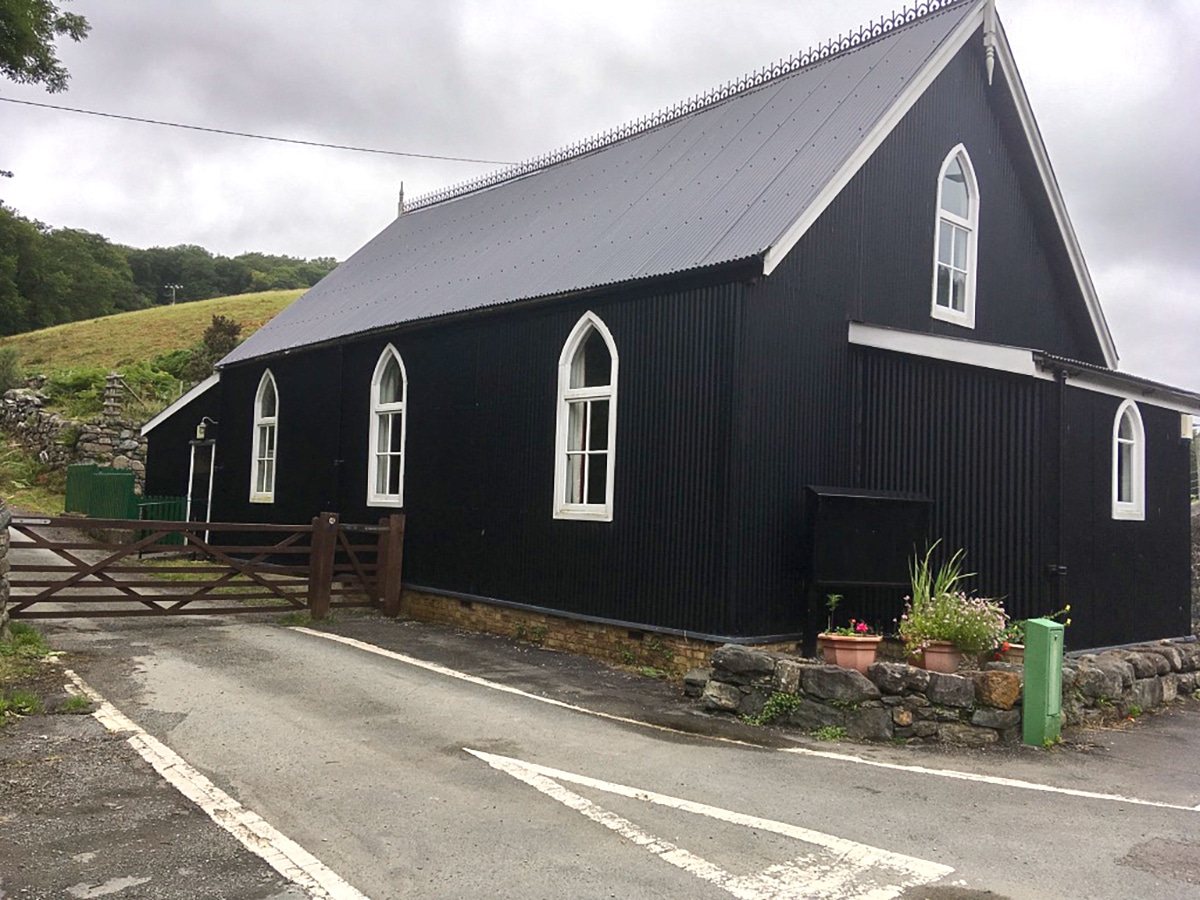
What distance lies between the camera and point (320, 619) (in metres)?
14.5

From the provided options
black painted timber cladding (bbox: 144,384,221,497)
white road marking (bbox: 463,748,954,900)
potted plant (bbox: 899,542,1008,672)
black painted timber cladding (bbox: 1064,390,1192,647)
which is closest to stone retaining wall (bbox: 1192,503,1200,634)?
black painted timber cladding (bbox: 1064,390,1192,647)

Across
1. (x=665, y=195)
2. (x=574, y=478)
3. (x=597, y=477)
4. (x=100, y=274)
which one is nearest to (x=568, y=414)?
(x=574, y=478)

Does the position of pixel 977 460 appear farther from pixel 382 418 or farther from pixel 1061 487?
pixel 382 418

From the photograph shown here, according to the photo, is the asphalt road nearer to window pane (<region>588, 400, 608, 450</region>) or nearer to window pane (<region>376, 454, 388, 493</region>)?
window pane (<region>588, 400, 608, 450</region>)

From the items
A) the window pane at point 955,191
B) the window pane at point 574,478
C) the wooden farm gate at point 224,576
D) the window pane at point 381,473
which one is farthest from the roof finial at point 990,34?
the window pane at point 381,473

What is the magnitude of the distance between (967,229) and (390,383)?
9280mm

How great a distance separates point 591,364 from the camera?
12953mm

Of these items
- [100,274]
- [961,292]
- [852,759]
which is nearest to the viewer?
[852,759]

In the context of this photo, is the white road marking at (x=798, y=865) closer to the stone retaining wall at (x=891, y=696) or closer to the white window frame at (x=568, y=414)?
the stone retaining wall at (x=891, y=696)

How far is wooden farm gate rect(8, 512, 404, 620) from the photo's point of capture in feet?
41.9

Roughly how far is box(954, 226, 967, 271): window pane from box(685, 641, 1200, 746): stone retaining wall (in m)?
6.21

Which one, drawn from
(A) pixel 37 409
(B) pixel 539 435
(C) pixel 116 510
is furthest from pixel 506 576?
(A) pixel 37 409

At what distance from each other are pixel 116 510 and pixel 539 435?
56.8 ft

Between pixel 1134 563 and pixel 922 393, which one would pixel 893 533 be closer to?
pixel 922 393
